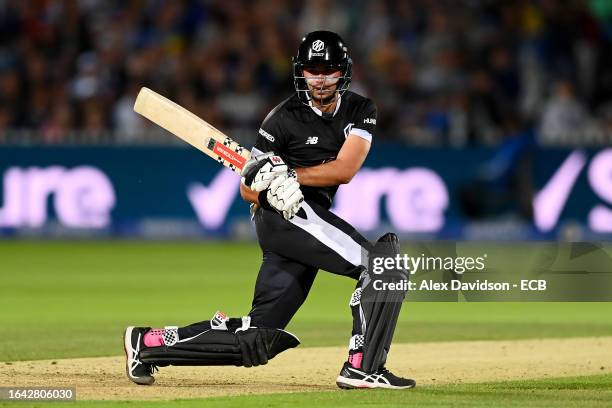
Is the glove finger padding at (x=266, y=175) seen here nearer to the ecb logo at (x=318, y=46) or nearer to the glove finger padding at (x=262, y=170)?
the glove finger padding at (x=262, y=170)

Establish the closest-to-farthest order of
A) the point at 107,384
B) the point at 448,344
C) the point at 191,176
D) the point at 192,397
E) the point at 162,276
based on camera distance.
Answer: the point at 192,397, the point at 107,384, the point at 448,344, the point at 162,276, the point at 191,176

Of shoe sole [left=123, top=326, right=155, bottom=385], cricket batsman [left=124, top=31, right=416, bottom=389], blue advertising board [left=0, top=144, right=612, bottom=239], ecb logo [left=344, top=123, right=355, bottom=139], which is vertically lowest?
shoe sole [left=123, top=326, right=155, bottom=385]

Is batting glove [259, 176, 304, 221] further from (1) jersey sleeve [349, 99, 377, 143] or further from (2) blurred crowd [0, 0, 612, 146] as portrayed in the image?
(2) blurred crowd [0, 0, 612, 146]

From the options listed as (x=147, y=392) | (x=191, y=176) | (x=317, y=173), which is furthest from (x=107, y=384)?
(x=191, y=176)

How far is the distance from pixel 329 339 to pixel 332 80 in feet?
11.3

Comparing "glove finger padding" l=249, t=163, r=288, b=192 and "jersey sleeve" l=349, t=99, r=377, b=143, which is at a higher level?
"jersey sleeve" l=349, t=99, r=377, b=143

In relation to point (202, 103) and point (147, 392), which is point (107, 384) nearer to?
point (147, 392)

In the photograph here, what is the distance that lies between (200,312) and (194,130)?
15.3 ft

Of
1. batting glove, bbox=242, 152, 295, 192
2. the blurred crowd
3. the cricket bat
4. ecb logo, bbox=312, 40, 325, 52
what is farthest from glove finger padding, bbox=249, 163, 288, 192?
the blurred crowd

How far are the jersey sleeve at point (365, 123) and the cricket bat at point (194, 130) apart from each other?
1.97ft

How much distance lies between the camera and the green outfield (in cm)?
731

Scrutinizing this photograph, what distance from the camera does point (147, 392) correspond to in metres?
7.32

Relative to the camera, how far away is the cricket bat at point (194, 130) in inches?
296

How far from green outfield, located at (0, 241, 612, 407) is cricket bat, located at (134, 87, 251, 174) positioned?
1.33m
